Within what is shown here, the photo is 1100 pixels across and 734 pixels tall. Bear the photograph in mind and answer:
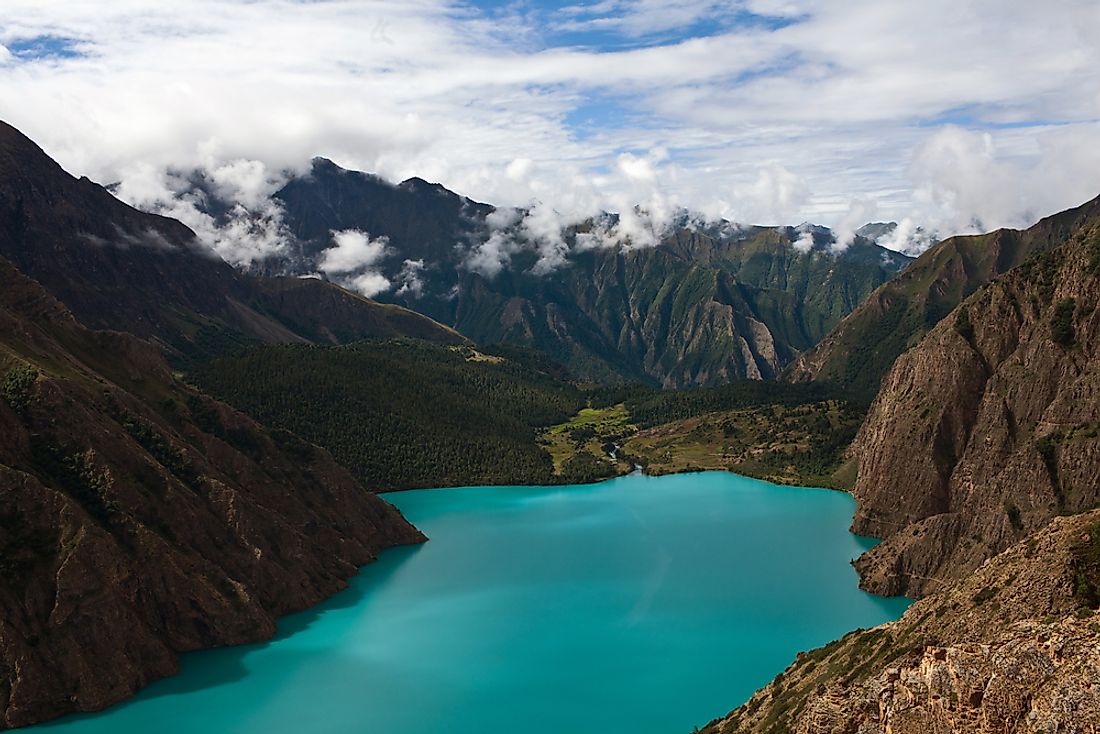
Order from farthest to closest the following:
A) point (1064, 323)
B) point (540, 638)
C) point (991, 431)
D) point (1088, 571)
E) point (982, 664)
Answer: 1. point (991, 431)
2. point (1064, 323)
3. point (540, 638)
4. point (1088, 571)
5. point (982, 664)

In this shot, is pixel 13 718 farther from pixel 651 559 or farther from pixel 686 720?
pixel 651 559

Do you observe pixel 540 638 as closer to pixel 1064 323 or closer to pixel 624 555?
pixel 624 555

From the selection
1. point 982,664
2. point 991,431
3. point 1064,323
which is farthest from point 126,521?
point 1064,323

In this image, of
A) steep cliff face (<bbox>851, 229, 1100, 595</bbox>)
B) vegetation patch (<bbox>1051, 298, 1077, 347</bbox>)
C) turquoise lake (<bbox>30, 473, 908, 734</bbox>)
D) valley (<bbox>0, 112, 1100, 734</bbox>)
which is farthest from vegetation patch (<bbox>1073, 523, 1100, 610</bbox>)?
vegetation patch (<bbox>1051, 298, 1077, 347</bbox>)

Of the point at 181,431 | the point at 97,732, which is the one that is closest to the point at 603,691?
the point at 97,732

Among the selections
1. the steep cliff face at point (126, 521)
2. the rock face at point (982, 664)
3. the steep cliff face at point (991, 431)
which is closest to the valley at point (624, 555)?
the rock face at point (982, 664)

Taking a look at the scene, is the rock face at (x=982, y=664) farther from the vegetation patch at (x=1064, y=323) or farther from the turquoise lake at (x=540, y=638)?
the vegetation patch at (x=1064, y=323)
